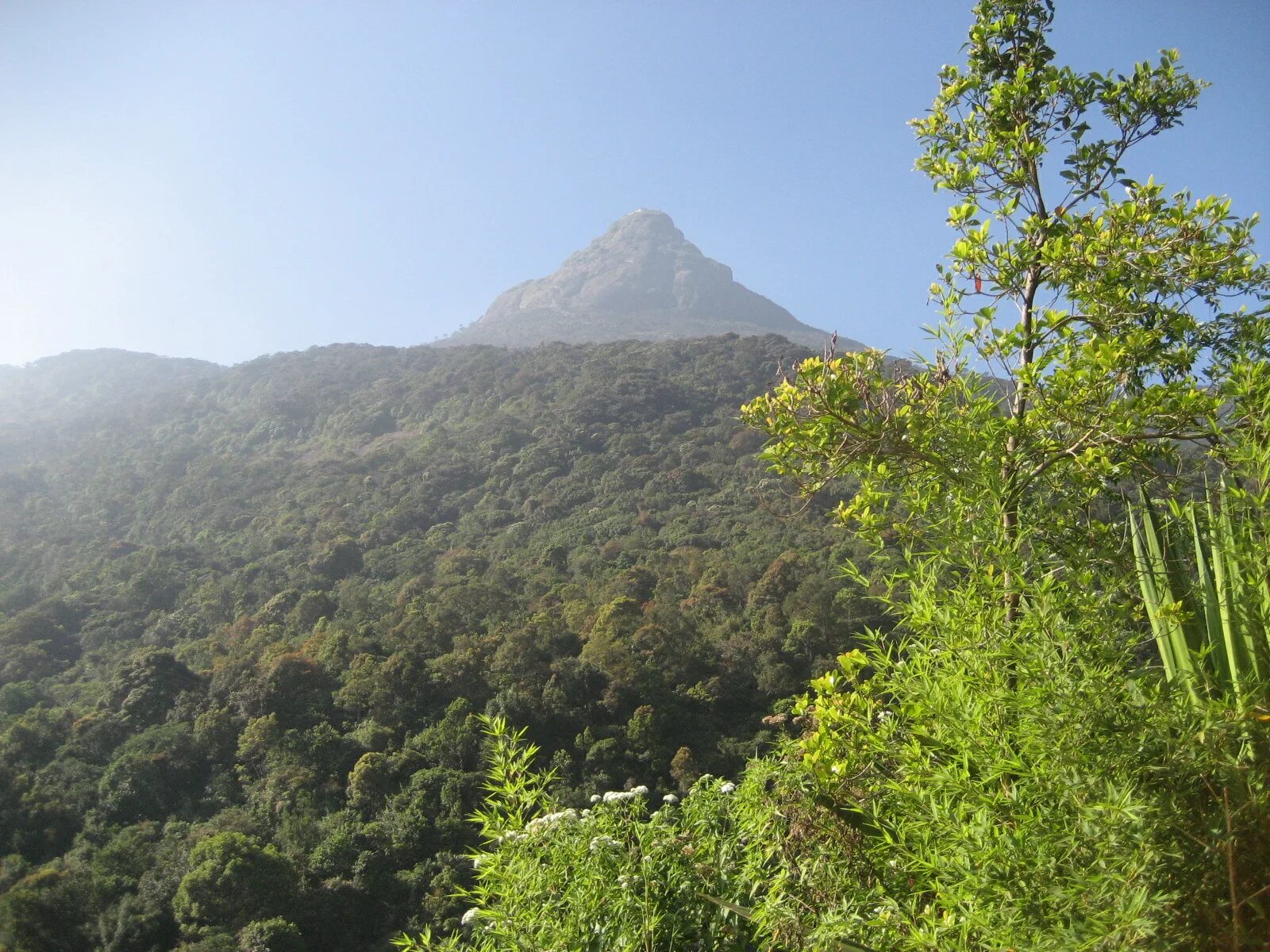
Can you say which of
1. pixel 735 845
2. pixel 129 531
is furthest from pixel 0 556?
pixel 735 845

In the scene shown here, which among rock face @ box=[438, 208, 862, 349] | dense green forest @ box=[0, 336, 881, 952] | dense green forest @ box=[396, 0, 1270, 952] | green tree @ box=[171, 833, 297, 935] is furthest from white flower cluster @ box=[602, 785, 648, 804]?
rock face @ box=[438, 208, 862, 349]

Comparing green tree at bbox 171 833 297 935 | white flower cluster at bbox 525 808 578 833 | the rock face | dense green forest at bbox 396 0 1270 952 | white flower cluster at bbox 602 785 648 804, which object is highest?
the rock face

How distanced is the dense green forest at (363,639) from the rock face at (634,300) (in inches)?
1438

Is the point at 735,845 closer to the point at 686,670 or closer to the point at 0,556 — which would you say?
the point at 686,670

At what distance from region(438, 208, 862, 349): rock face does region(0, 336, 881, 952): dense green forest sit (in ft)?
120

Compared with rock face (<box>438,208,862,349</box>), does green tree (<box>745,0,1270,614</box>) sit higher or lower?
lower

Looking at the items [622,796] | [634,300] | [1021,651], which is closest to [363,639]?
[622,796]

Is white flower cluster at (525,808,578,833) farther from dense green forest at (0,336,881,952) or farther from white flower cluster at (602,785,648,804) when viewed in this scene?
dense green forest at (0,336,881,952)

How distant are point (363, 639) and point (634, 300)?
78200 mm

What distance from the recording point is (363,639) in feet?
55.0

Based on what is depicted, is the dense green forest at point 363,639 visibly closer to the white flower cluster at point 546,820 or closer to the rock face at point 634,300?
the white flower cluster at point 546,820

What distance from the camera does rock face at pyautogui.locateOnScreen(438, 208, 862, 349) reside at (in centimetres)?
7400

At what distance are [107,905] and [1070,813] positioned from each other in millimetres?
12167

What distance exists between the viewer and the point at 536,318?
82.6m
